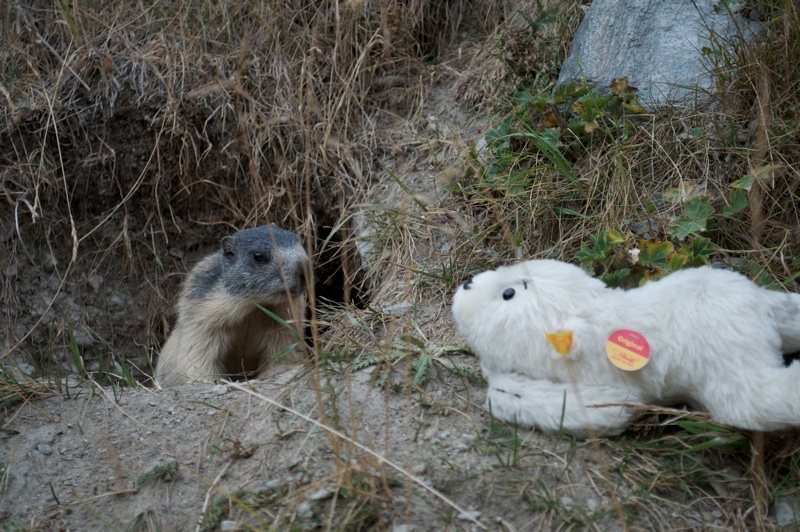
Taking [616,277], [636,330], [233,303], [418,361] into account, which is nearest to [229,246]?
[233,303]

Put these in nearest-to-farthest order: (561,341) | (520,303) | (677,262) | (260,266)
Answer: (561,341), (520,303), (677,262), (260,266)

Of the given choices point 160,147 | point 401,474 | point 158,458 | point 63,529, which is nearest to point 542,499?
point 401,474

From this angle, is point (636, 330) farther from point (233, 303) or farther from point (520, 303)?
point (233, 303)

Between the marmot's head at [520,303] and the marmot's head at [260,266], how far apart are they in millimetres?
1919

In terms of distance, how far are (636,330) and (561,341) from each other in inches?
11.8

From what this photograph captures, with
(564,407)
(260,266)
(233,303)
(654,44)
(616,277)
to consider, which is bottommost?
(233,303)

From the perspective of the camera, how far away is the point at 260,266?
4.94m

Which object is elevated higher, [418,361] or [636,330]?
[636,330]

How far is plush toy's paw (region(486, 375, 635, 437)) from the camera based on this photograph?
2.96m

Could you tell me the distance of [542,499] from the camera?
2854mm

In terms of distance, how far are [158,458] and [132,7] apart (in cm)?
405

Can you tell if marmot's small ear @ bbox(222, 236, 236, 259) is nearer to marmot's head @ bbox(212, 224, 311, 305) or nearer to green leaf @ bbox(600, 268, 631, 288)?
marmot's head @ bbox(212, 224, 311, 305)

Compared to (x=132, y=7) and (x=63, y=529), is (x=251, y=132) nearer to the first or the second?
(x=132, y=7)

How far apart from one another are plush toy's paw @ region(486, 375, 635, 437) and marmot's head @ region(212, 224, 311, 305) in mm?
2120
